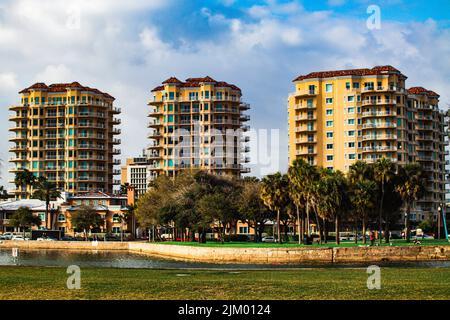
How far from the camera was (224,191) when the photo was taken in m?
112

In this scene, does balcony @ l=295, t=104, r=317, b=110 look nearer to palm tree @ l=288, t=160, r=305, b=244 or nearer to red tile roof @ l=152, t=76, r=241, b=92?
red tile roof @ l=152, t=76, r=241, b=92

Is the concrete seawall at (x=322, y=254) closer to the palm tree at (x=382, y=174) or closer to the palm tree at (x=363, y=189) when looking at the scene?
the palm tree at (x=363, y=189)

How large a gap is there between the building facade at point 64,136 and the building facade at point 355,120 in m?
51.1

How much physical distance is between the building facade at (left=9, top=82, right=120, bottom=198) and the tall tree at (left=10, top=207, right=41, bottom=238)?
111 feet

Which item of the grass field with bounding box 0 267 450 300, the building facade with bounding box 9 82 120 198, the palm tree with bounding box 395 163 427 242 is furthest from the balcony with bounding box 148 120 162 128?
the grass field with bounding box 0 267 450 300

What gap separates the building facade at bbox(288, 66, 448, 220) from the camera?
15300 cm

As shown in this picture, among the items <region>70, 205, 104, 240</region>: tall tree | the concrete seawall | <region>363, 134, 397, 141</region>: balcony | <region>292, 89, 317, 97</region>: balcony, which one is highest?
<region>292, 89, 317, 97</region>: balcony

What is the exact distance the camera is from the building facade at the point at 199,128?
16525 centimetres

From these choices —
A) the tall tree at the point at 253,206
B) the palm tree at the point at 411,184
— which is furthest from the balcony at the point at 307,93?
the palm tree at the point at 411,184

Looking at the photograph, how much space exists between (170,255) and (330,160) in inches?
3002

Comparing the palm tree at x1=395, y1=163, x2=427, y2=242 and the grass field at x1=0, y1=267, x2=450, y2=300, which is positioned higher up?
the palm tree at x1=395, y1=163, x2=427, y2=242

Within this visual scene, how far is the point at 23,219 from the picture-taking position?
141500 mm
